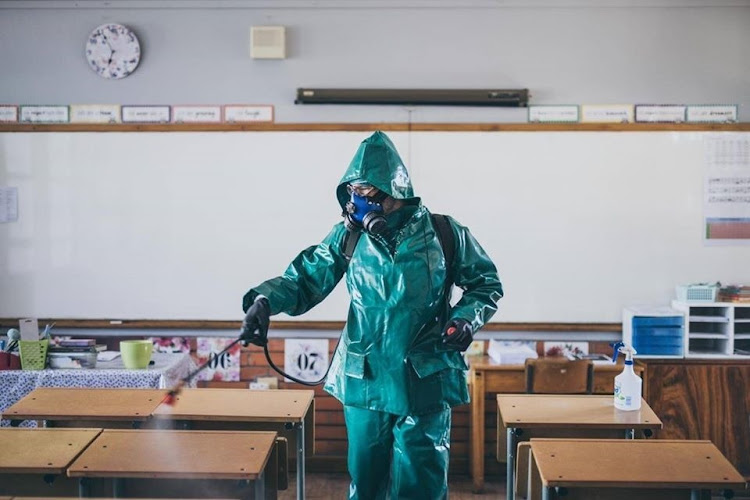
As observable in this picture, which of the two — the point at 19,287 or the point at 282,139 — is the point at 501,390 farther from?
the point at 19,287

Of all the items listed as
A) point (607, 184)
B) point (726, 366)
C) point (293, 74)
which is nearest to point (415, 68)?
point (293, 74)

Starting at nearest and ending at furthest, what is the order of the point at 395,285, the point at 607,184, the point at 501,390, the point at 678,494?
the point at 678,494, the point at 395,285, the point at 501,390, the point at 607,184

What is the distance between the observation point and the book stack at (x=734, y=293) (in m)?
3.96

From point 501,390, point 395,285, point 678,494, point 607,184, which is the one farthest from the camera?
point 607,184

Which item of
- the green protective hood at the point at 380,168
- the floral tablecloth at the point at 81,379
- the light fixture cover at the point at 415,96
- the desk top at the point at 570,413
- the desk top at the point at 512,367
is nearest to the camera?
the green protective hood at the point at 380,168

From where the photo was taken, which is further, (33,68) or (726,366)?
(33,68)

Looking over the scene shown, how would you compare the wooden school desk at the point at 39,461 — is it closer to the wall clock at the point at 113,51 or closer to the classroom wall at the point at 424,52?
the classroom wall at the point at 424,52

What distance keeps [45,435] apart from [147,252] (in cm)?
199

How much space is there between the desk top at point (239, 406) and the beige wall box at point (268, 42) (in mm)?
2090

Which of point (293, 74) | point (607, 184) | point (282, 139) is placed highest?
point (293, 74)

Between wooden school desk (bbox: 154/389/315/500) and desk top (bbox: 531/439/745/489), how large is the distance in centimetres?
92

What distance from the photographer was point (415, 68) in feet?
13.8

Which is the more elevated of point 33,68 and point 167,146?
point 33,68

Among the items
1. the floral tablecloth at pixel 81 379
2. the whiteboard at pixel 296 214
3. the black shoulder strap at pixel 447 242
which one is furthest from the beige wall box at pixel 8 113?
the black shoulder strap at pixel 447 242
